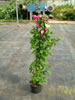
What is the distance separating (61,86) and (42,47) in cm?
115

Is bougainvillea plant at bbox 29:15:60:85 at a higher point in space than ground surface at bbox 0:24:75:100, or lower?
higher

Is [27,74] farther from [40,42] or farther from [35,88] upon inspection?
[40,42]

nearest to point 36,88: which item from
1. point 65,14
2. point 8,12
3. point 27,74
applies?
point 27,74

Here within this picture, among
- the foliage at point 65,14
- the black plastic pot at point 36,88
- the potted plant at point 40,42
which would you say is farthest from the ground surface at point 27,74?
the foliage at point 65,14

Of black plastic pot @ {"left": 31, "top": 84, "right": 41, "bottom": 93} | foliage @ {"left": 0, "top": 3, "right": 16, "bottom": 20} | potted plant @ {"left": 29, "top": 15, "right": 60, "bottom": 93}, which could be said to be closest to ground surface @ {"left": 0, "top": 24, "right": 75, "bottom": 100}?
black plastic pot @ {"left": 31, "top": 84, "right": 41, "bottom": 93}

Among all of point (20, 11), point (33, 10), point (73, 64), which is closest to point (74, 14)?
point (33, 10)

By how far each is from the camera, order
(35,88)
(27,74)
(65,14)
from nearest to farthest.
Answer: (35,88), (27,74), (65,14)

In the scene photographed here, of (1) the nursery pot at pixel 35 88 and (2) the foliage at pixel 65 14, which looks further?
(2) the foliage at pixel 65 14

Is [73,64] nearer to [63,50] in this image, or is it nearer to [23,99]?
[63,50]

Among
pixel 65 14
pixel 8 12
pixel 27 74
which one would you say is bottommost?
pixel 27 74

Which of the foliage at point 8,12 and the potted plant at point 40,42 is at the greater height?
the foliage at point 8,12

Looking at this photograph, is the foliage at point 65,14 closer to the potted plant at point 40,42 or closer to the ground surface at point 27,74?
the ground surface at point 27,74

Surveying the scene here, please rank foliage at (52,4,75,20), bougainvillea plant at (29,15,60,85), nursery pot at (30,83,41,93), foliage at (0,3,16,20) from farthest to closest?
1. foliage at (0,3,16,20)
2. foliage at (52,4,75,20)
3. nursery pot at (30,83,41,93)
4. bougainvillea plant at (29,15,60,85)

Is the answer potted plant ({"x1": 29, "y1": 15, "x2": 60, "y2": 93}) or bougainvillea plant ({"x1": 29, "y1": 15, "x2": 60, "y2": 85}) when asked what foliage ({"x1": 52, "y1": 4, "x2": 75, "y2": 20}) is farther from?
bougainvillea plant ({"x1": 29, "y1": 15, "x2": 60, "y2": 85})
